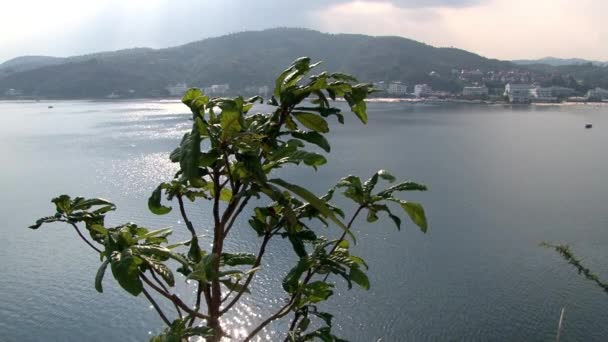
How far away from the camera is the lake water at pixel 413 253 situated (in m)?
9.17

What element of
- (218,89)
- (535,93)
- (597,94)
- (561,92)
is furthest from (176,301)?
(597,94)

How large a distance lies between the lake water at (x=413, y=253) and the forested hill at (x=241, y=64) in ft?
211

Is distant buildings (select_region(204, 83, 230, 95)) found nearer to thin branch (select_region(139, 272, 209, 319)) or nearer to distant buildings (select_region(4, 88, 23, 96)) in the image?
distant buildings (select_region(4, 88, 23, 96))

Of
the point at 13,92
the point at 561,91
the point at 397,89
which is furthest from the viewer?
the point at 13,92

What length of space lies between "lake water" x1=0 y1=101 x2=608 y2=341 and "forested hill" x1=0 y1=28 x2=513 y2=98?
64459 millimetres

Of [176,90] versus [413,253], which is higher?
[176,90]

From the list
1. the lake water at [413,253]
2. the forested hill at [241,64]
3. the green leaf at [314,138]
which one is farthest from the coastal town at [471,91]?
the green leaf at [314,138]

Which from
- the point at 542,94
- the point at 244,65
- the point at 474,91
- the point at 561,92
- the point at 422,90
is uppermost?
the point at 244,65

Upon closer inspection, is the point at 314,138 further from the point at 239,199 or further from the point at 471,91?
the point at 471,91

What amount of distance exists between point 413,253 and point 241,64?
93.9 m

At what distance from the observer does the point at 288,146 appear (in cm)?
118

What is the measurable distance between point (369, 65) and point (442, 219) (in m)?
91.8

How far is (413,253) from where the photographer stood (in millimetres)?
12062

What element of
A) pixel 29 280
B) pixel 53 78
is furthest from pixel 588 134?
pixel 53 78
